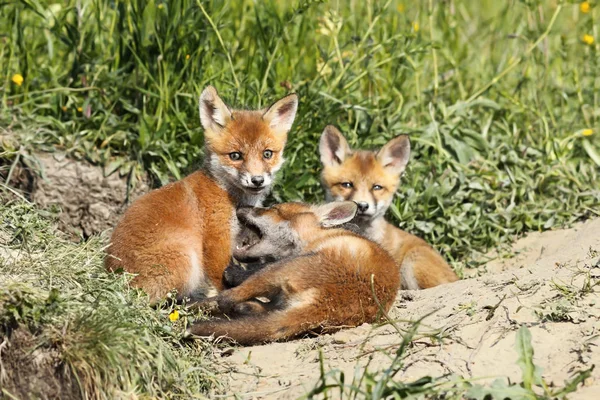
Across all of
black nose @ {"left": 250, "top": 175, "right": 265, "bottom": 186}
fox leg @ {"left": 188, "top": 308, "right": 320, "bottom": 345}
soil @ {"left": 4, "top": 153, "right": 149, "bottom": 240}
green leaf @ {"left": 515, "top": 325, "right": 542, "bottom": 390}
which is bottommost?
soil @ {"left": 4, "top": 153, "right": 149, "bottom": 240}

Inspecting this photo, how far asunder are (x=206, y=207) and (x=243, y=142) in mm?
608

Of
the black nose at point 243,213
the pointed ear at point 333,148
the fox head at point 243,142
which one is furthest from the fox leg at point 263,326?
the pointed ear at point 333,148

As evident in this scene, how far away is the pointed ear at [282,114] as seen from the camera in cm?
612

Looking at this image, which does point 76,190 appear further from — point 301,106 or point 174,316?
point 174,316

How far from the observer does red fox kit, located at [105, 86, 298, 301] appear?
519cm

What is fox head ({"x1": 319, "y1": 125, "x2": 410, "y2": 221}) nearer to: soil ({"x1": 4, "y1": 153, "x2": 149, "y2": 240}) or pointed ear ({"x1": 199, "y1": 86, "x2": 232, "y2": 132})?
pointed ear ({"x1": 199, "y1": 86, "x2": 232, "y2": 132})

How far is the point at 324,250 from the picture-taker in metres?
5.00

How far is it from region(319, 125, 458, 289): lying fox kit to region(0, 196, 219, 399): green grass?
225 centimetres

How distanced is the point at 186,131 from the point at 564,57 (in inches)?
154

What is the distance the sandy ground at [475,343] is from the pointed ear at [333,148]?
1913 millimetres

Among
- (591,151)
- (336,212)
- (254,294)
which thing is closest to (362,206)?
(336,212)

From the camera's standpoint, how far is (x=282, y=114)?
6.26m

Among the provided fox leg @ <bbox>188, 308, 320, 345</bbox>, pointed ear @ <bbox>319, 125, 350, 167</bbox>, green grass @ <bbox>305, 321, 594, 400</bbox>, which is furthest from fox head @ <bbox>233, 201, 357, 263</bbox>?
green grass @ <bbox>305, 321, 594, 400</bbox>

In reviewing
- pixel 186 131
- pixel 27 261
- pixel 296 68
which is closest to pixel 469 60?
pixel 296 68
